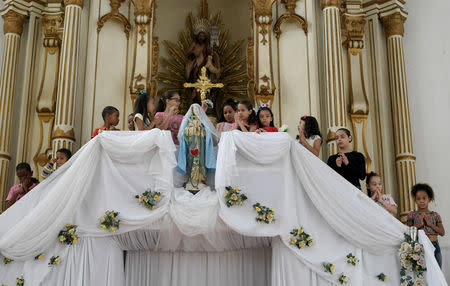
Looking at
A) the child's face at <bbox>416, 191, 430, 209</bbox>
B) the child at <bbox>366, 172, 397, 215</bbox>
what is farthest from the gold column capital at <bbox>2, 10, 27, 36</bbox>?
the child's face at <bbox>416, 191, 430, 209</bbox>

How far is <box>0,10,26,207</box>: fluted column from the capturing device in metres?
8.97

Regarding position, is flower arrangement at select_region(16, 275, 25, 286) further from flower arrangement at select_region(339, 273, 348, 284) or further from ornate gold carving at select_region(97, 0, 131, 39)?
ornate gold carving at select_region(97, 0, 131, 39)

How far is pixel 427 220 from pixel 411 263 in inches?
35.7

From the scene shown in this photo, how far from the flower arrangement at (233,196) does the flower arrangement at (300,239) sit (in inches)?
22.6

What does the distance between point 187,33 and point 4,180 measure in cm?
375

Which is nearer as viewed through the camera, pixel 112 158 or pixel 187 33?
pixel 112 158

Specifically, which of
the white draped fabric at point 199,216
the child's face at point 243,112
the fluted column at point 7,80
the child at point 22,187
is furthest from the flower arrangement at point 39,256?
the fluted column at point 7,80

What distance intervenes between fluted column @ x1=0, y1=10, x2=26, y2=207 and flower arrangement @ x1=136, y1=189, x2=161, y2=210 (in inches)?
162

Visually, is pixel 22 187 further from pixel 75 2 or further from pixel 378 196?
pixel 378 196

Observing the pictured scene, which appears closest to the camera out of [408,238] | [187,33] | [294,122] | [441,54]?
[408,238]

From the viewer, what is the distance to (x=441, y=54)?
9.29m

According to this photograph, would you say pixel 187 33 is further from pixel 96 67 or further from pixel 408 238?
pixel 408 238

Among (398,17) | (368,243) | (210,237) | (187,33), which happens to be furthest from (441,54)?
(210,237)

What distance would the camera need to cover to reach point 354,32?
31.5 ft
